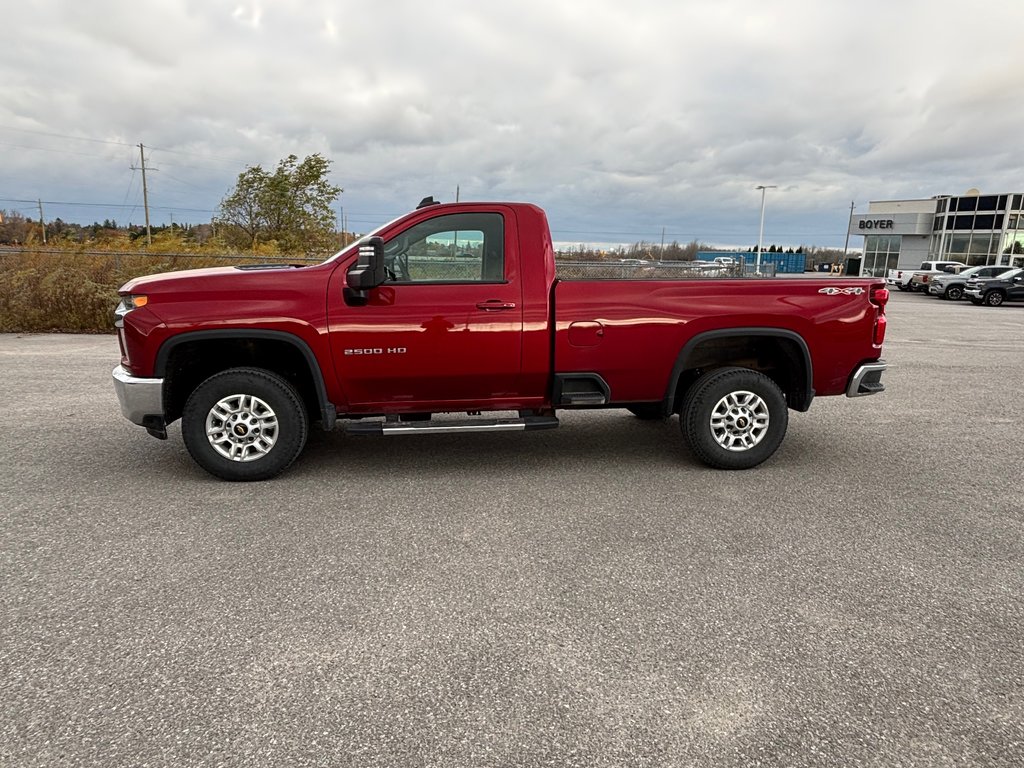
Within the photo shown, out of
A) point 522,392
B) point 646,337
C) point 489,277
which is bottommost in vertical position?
point 522,392

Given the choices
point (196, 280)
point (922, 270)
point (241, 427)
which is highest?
point (922, 270)

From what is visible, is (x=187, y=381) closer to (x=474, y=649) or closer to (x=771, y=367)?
(x=474, y=649)

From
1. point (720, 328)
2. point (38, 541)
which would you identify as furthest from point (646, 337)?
point (38, 541)

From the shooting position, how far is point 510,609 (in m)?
→ 3.14

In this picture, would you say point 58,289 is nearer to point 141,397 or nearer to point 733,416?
point 141,397

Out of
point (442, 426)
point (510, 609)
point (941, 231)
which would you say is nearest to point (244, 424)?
point (442, 426)

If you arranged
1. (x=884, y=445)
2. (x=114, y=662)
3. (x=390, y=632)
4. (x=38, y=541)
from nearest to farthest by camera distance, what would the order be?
(x=114, y=662)
(x=390, y=632)
(x=38, y=541)
(x=884, y=445)

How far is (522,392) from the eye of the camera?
5031 millimetres

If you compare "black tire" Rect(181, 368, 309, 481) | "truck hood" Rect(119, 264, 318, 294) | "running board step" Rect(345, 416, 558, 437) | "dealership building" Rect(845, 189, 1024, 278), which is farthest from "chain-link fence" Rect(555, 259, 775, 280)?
"dealership building" Rect(845, 189, 1024, 278)

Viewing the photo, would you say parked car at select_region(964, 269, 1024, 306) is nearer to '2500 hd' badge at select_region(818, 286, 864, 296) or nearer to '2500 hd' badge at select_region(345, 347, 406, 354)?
'2500 hd' badge at select_region(818, 286, 864, 296)

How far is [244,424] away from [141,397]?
27.7 inches

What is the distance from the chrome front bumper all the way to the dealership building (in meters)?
54.6

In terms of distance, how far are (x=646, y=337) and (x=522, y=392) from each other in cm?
101

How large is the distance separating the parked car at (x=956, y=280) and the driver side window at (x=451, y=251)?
30434 mm
